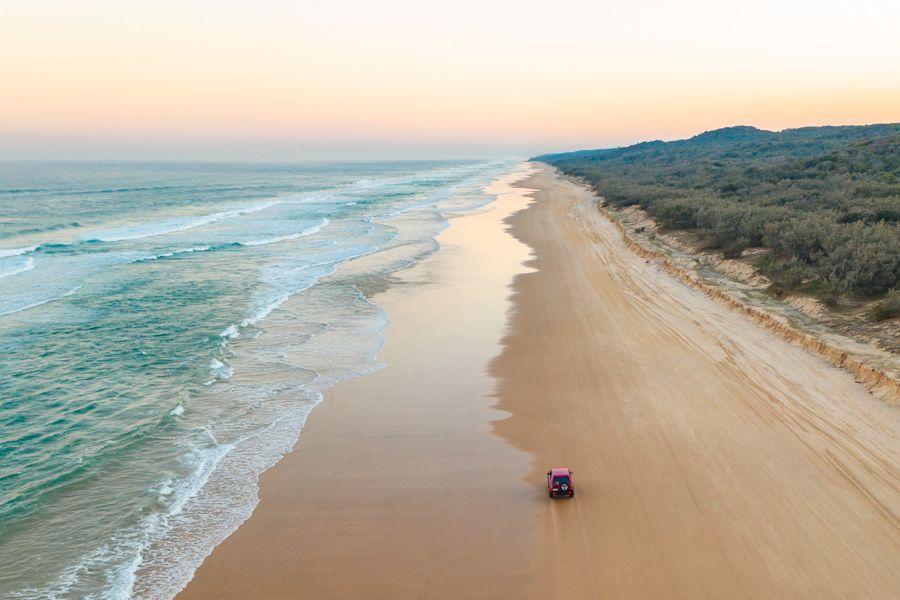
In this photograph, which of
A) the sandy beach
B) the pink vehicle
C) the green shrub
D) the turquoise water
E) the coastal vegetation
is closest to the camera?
the sandy beach

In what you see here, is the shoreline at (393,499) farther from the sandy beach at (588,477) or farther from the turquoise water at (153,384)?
the turquoise water at (153,384)

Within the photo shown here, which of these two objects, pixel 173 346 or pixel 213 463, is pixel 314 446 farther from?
pixel 173 346

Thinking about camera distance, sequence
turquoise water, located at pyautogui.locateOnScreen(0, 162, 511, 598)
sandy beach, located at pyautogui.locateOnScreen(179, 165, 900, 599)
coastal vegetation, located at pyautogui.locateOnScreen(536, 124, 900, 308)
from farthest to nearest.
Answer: coastal vegetation, located at pyautogui.locateOnScreen(536, 124, 900, 308)
turquoise water, located at pyautogui.locateOnScreen(0, 162, 511, 598)
sandy beach, located at pyautogui.locateOnScreen(179, 165, 900, 599)

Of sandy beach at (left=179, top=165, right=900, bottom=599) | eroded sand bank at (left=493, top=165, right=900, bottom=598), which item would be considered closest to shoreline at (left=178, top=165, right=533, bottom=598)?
sandy beach at (left=179, top=165, right=900, bottom=599)

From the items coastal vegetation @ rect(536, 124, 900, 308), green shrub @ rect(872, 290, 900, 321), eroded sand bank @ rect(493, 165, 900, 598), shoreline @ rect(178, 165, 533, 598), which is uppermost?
coastal vegetation @ rect(536, 124, 900, 308)

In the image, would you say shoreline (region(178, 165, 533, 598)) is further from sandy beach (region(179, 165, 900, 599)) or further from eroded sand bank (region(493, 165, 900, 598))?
eroded sand bank (region(493, 165, 900, 598))

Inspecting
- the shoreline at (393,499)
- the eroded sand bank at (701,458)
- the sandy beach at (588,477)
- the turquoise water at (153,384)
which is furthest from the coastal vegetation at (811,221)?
the turquoise water at (153,384)

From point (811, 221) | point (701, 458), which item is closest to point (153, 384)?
point (701, 458)
